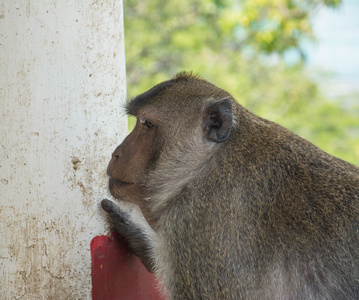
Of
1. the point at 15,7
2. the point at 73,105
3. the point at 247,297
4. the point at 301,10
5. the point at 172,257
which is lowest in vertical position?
the point at 247,297

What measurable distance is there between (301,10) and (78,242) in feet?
21.6

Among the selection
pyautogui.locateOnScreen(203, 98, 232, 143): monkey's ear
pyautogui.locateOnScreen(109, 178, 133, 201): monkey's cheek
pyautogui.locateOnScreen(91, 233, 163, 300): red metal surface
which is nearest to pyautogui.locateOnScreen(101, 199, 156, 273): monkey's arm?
pyautogui.locateOnScreen(91, 233, 163, 300): red metal surface

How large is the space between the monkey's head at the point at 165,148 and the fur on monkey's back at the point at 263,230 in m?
0.11

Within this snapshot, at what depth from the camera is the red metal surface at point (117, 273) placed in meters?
2.99

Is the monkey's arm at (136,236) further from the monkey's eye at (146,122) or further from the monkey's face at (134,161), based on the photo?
the monkey's eye at (146,122)

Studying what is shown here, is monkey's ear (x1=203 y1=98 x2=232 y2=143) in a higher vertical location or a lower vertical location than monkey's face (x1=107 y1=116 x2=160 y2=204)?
higher

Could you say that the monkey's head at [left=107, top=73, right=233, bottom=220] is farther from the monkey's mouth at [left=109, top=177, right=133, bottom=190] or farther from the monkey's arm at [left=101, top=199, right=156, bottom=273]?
the monkey's arm at [left=101, top=199, right=156, bottom=273]

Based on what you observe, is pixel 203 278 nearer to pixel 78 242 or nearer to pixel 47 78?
pixel 78 242

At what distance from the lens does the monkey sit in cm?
265

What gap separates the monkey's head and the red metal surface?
0.34m

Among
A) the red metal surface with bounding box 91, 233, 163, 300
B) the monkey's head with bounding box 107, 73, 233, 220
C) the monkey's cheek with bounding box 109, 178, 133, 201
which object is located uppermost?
the monkey's head with bounding box 107, 73, 233, 220

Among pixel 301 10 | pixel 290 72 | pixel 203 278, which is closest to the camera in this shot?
pixel 203 278

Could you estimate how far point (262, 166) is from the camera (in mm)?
2824

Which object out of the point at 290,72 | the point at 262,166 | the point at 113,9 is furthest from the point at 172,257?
the point at 290,72
